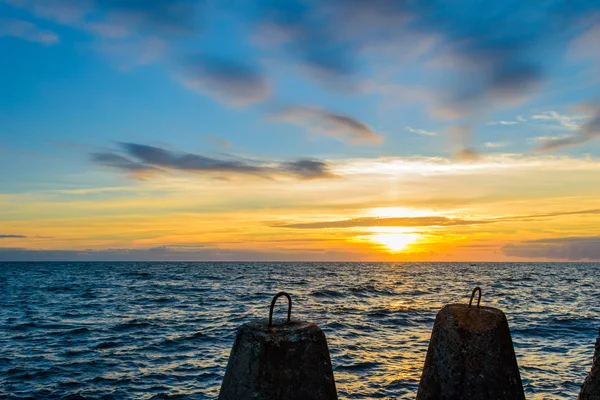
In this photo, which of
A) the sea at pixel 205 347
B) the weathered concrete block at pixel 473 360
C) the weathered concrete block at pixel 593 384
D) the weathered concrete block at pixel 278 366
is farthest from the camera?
the sea at pixel 205 347

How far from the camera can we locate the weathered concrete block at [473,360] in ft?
14.6

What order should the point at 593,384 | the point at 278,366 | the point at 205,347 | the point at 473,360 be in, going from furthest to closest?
the point at 205,347
the point at 473,360
the point at 593,384
the point at 278,366

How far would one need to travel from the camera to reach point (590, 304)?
30.7m

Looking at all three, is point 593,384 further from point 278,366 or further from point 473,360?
point 278,366

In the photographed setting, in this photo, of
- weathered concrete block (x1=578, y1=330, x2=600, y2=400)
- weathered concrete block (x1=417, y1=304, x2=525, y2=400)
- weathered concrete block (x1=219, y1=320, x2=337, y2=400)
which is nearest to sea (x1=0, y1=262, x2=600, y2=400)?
weathered concrete block (x1=417, y1=304, x2=525, y2=400)

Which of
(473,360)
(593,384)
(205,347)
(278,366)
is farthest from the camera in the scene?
(205,347)

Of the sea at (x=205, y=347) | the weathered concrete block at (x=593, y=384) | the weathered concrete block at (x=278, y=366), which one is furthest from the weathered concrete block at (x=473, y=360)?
the sea at (x=205, y=347)

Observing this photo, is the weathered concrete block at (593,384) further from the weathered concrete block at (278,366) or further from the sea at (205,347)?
the sea at (205,347)

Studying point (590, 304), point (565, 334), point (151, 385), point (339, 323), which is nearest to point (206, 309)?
point (339, 323)

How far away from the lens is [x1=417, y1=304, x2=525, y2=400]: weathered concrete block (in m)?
4.45

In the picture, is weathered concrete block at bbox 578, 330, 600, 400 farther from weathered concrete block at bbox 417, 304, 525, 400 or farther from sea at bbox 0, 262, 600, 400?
sea at bbox 0, 262, 600, 400

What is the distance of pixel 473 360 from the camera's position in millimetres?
4469

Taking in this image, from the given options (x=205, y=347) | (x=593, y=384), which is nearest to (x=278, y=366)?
(x=593, y=384)

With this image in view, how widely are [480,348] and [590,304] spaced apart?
3149 centimetres
